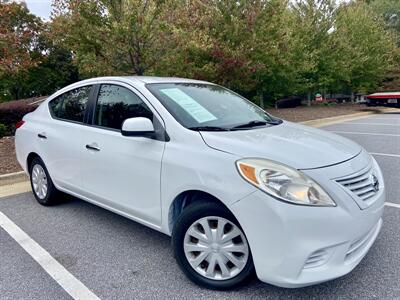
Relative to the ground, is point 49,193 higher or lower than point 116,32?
lower

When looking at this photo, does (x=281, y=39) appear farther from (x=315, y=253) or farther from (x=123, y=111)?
(x=315, y=253)

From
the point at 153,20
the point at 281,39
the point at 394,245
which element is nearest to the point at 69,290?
the point at 394,245

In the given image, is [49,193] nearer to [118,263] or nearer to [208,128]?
[118,263]

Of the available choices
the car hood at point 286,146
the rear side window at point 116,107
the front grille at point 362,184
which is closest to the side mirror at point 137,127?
the rear side window at point 116,107

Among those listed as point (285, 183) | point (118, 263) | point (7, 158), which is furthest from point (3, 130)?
point (285, 183)

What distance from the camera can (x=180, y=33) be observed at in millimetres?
8539

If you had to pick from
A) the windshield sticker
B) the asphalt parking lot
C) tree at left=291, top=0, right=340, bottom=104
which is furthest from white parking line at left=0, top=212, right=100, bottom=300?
tree at left=291, top=0, right=340, bottom=104

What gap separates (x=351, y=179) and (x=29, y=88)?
84.7ft

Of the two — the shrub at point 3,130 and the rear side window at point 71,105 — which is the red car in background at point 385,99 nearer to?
the shrub at point 3,130

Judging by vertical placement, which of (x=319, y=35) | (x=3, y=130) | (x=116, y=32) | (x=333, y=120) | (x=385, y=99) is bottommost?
(x=333, y=120)

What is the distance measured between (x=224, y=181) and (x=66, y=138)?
2.13 m

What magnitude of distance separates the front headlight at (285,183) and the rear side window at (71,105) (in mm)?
2170

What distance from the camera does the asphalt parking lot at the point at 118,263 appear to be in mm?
2400

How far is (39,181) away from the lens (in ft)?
13.9
